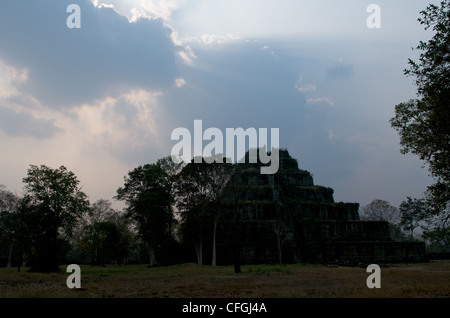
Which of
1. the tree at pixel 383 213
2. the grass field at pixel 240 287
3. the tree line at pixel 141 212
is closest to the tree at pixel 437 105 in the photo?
the grass field at pixel 240 287

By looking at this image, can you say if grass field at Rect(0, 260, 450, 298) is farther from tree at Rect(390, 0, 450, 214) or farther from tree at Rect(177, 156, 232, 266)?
tree at Rect(177, 156, 232, 266)

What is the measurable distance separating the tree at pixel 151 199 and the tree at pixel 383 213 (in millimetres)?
58263

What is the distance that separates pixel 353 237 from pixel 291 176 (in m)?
16.6

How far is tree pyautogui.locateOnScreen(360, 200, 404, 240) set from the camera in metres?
84.1

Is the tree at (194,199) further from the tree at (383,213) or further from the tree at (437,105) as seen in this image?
the tree at (383,213)

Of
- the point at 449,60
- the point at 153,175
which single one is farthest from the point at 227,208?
the point at 449,60

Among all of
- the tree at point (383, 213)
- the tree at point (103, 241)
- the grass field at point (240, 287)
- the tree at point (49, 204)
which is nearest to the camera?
the grass field at point (240, 287)

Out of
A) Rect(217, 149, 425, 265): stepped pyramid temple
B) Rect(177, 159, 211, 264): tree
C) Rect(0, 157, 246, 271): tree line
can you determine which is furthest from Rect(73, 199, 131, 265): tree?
Rect(217, 149, 425, 265): stepped pyramid temple

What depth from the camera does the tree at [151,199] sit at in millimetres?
49312

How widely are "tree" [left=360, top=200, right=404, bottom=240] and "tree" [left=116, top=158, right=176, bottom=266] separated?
58263mm

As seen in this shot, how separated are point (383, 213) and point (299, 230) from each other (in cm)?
3825

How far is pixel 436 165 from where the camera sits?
A: 1708cm
